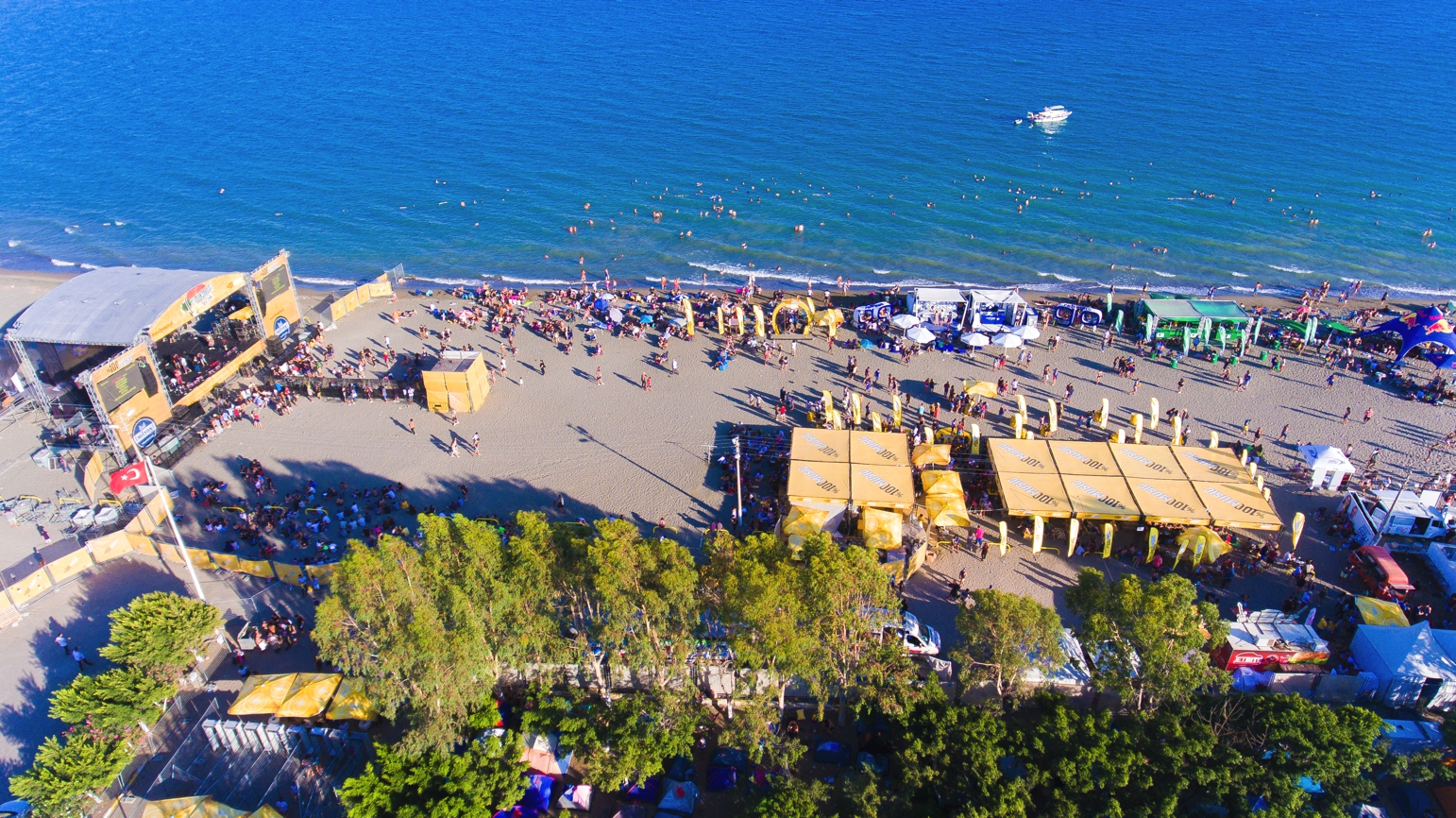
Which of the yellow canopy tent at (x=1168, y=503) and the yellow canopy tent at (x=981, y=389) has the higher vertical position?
the yellow canopy tent at (x=981, y=389)

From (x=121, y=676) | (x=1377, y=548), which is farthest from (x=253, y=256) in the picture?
(x=1377, y=548)

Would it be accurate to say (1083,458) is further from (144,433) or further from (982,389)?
(144,433)

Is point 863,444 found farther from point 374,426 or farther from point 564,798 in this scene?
point 374,426

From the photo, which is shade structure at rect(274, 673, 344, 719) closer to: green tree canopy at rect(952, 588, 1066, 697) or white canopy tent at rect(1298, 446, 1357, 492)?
green tree canopy at rect(952, 588, 1066, 697)

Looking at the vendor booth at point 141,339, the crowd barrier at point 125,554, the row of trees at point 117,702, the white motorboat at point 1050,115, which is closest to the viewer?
the row of trees at point 117,702

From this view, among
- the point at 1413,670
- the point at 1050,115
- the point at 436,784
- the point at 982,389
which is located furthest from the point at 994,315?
the point at 1050,115

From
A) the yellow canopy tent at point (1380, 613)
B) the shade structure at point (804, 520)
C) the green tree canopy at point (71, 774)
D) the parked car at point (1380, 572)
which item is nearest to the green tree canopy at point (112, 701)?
the green tree canopy at point (71, 774)

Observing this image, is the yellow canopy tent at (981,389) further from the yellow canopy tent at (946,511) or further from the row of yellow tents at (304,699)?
the row of yellow tents at (304,699)
